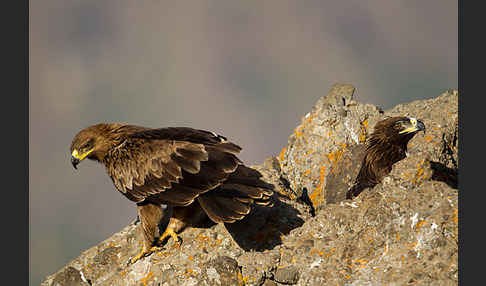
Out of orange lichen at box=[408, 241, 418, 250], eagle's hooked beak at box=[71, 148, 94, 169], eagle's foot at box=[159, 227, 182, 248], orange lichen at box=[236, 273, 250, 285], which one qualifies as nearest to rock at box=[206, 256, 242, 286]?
orange lichen at box=[236, 273, 250, 285]

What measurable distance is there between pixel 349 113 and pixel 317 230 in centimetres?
386

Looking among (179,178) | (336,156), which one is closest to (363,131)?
(336,156)

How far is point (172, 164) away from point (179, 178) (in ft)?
1.01

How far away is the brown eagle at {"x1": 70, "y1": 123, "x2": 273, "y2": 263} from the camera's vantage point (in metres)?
8.00

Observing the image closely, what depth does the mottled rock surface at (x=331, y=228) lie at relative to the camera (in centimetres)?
580

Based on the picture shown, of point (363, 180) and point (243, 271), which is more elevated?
point (363, 180)

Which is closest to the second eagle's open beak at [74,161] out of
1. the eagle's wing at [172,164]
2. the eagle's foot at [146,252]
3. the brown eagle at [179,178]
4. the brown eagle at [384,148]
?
the brown eagle at [179,178]

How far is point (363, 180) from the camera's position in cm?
904

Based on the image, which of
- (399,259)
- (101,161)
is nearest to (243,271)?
(399,259)

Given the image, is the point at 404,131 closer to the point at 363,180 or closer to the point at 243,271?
the point at 363,180

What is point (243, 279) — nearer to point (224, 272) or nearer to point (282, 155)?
point (224, 272)

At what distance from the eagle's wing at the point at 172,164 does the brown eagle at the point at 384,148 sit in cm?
255

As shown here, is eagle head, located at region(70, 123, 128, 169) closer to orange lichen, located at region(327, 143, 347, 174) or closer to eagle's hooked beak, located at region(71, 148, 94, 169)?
eagle's hooked beak, located at region(71, 148, 94, 169)

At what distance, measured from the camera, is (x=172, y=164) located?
8.34 m
